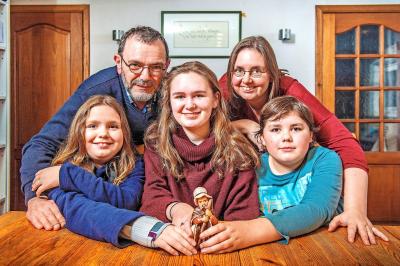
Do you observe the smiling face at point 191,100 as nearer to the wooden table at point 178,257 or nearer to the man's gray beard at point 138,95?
the man's gray beard at point 138,95

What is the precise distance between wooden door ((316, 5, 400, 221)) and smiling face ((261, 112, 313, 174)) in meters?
2.92

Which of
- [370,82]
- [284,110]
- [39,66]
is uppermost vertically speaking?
[39,66]

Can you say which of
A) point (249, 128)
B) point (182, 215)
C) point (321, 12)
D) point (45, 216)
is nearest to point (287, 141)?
point (249, 128)

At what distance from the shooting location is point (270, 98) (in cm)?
173

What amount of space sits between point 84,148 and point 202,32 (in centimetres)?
294

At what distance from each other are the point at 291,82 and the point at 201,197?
92 centimetres

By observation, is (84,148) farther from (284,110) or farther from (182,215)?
(284,110)

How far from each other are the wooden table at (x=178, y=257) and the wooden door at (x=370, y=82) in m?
3.27

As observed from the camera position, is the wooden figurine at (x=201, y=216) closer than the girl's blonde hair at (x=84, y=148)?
Yes

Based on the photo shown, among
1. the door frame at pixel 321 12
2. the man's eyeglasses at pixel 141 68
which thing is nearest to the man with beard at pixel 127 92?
the man's eyeglasses at pixel 141 68

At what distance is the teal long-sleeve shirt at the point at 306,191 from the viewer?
1.17m

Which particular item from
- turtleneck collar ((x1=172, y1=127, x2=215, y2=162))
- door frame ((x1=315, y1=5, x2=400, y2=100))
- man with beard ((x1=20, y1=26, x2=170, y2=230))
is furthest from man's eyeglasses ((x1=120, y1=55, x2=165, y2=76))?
door frame ((x1=315, y1=5, x2=400, y2=100))

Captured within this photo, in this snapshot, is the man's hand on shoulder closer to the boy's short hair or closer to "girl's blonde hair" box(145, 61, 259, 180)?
"girl's blonde hair" box(145, 61, 259, 180)

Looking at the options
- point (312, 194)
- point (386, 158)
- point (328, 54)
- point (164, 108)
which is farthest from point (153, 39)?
point (386, 158)
